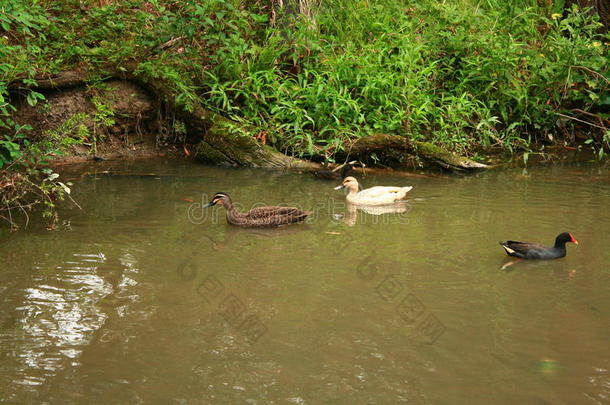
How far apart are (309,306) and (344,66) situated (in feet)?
26.4

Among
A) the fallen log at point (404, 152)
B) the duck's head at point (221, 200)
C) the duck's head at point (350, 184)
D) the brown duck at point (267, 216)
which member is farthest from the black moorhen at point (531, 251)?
the fallen log at point (404, 152)

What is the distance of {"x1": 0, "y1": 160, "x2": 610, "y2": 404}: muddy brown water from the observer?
5.44m

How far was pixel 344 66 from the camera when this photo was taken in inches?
554

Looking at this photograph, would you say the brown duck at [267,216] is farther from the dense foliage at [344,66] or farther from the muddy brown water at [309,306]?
the dense foliage at [344,66]

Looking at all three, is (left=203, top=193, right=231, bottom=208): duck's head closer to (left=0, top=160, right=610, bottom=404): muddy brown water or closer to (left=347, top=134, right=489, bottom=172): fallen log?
(left=0, top=160, right=610, bottom=404): muddy brown water

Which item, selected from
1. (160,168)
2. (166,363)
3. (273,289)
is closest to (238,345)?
(166,363)

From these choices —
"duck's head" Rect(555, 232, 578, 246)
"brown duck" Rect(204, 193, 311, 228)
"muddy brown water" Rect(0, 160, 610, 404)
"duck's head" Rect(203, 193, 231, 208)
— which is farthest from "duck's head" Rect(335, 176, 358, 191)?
"duck's head" Rect(555, 232, 578, 246)

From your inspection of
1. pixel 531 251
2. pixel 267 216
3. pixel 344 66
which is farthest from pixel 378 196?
pixel 344 66

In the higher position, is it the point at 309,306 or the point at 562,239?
the point at 562,239

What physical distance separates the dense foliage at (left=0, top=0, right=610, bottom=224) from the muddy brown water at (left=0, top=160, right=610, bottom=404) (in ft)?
10.3

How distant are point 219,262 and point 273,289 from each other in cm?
106

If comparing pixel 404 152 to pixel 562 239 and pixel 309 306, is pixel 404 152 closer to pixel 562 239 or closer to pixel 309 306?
pixel 562 239

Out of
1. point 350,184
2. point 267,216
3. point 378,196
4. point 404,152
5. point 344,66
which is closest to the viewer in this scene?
point 267,216

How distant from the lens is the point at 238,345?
6055 mm
